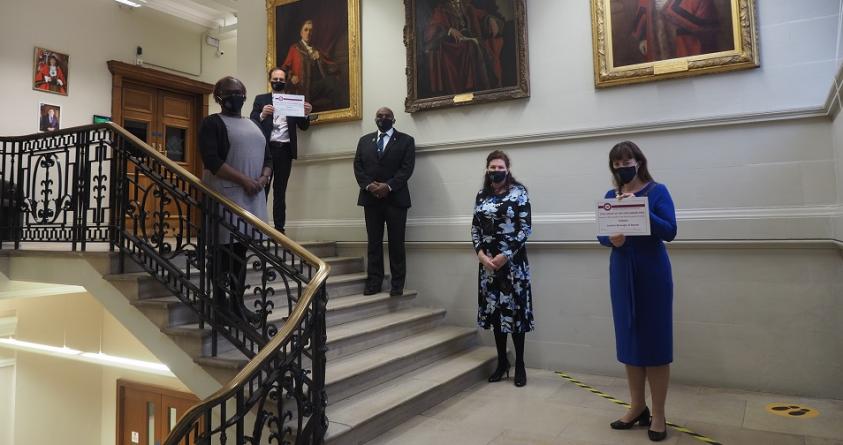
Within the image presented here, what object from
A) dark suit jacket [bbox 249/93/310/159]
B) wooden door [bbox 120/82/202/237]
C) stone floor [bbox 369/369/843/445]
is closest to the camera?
stone floor [bbox 369/369/843/445]

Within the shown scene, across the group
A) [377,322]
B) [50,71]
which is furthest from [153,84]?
[377,322]

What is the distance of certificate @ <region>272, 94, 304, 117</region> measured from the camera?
4.86 meters

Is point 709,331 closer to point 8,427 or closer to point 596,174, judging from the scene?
point 596,174

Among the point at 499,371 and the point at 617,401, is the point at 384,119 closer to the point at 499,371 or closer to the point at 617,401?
the point at 499,371

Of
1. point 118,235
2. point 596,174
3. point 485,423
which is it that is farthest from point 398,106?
point 485,423

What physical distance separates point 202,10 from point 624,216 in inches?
308

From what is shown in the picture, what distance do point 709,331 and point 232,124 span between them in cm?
364

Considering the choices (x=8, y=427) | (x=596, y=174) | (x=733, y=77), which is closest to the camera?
(x=733, y=77)

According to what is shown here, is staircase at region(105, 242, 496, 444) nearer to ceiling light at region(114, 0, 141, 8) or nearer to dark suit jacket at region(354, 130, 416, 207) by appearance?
dark suit jacket at region(354, 130, 416, 207)

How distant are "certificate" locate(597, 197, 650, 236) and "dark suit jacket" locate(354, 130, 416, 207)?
7.19 feet

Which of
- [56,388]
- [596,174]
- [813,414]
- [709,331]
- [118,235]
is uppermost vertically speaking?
[596,174]

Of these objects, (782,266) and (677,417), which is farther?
(782,266)

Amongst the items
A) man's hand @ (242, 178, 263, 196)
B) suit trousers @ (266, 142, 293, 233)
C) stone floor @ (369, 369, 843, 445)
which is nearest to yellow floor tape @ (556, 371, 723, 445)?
stone floor @ (369, 369, 843, 445)

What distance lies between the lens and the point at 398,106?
212 inches
